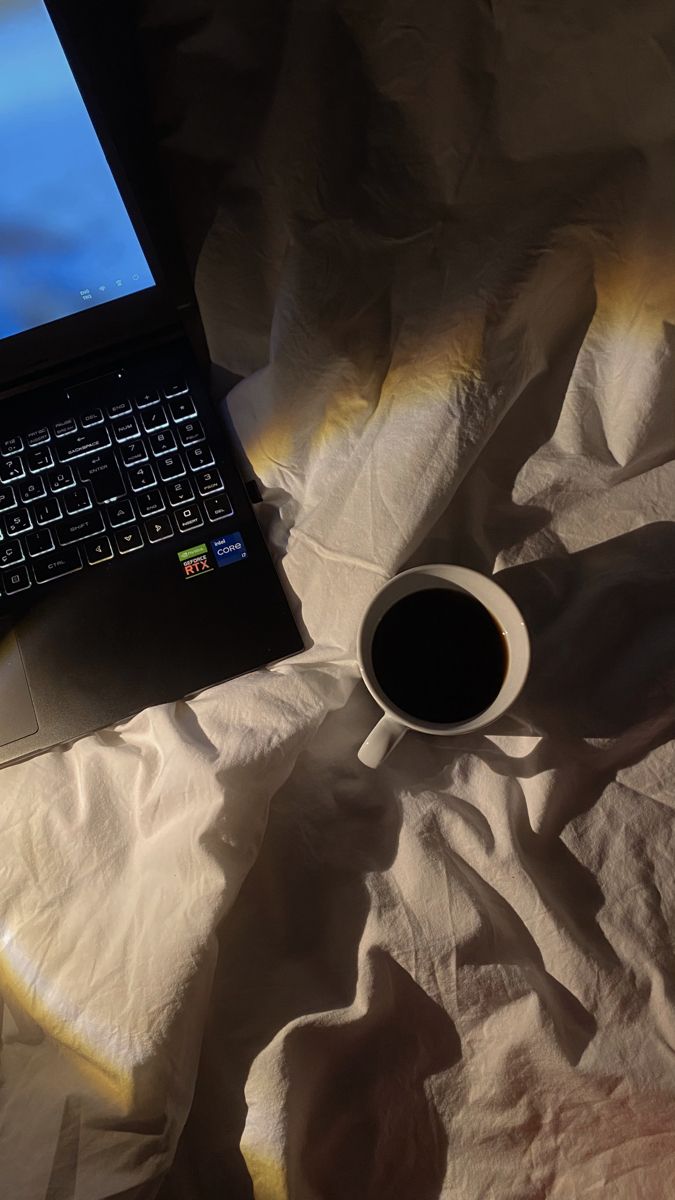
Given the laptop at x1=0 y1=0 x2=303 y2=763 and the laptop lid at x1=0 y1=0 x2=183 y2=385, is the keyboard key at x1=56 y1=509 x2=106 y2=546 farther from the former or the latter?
the laptop lid at x1=0 y1=0 x2=183 y2=385

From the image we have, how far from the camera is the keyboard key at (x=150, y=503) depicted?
0.58 metres

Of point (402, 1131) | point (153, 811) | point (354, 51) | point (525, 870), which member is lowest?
point (402, 1131)

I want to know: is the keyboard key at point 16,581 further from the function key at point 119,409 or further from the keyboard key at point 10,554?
the function key at point 119,409

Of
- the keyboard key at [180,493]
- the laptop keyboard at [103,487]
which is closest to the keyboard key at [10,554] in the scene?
the laptop keyboard at [103,487]

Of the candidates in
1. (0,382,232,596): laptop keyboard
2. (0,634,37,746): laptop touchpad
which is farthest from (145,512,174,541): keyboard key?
(0,634,37,746): laptop touchpad

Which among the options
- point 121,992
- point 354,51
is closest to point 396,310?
point 354,51

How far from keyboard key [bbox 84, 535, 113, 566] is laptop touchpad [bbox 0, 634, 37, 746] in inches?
3.0

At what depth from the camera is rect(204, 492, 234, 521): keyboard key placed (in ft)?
1.92

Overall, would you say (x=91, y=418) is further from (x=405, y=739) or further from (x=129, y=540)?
(x=405, y=739)

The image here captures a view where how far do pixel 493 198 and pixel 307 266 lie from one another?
0.42ft

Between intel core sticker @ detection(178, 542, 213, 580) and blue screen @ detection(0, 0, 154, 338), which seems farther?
intel core sticker @ detection(178, 542, 213, 580)

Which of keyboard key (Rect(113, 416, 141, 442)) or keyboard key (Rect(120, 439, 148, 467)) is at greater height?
keyboard key (Rect(113, 416, 141, 442))

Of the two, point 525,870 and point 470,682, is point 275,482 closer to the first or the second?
point 470,682

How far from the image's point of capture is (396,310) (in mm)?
592
